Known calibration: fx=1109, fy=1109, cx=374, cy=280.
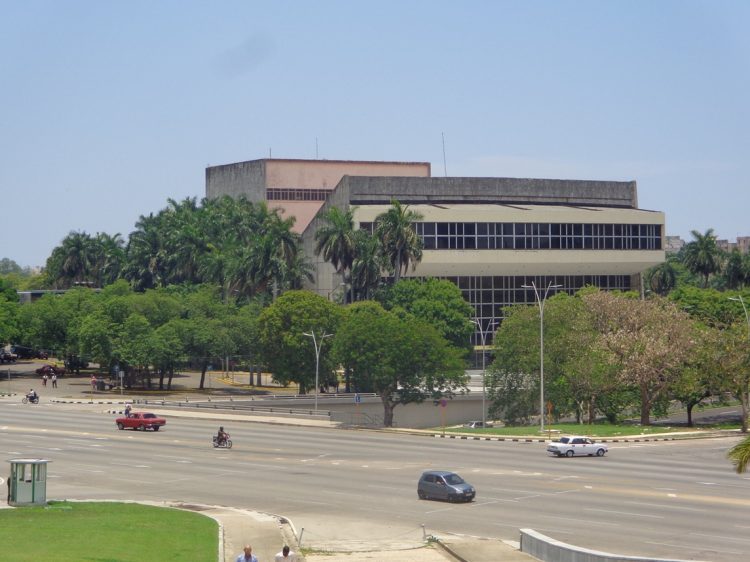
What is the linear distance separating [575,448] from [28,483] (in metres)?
31.4

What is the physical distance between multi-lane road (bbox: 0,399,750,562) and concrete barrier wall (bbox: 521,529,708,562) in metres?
2.85

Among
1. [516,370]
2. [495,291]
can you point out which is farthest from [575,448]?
[495,291]

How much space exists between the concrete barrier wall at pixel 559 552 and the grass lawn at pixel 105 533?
897 centimetres

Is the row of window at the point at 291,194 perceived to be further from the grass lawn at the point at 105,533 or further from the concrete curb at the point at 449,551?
the concrete curb at the point at 449,551

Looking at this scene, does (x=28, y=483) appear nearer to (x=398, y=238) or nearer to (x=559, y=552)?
(x=559, y=552)

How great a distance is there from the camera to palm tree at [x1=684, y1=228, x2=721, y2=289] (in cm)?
15150

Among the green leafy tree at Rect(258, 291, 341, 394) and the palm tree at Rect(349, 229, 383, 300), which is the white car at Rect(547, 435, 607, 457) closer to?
the green leafy tree at Rect(258, 291, 341, 394)

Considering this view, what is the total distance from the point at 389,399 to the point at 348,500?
43.7 meters

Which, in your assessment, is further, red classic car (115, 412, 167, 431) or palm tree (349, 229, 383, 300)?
palm tree (349, 229, 383, 300)

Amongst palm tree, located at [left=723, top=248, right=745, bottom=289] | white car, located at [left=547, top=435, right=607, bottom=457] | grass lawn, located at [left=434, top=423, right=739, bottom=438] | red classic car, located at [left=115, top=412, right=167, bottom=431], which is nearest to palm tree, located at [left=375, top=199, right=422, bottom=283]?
grass lawn, located at [left=434, top=423, right=739, bottom=438]

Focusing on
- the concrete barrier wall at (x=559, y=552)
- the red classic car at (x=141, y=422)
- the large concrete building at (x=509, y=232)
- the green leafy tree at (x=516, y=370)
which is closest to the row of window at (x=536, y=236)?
the large concrete building at (x=509, y=232)

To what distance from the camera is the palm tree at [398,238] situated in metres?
117

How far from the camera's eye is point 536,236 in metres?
134

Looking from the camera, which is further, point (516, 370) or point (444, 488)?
point (516, 370)
